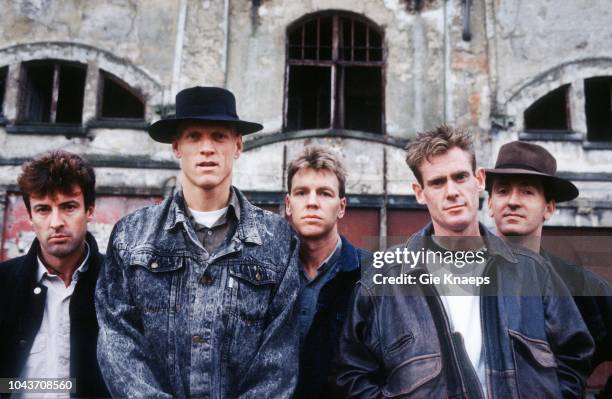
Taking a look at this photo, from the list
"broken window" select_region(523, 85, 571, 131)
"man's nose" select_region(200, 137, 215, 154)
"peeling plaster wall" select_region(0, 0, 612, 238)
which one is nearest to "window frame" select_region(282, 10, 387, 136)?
"peeling plaster wall" select_region(0, 0, 612, 238)

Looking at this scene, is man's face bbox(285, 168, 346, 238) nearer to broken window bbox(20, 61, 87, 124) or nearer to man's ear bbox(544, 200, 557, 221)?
man's ear bbox(544, 200, 557, 221)

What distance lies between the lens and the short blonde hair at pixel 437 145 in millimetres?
2729

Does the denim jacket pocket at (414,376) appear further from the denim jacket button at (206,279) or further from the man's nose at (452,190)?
the denim jacket button at (206,279)

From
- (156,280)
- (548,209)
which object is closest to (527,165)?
(548,209)

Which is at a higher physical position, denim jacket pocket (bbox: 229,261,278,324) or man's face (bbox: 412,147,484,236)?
man's face (bbox: 412,147,484,236)

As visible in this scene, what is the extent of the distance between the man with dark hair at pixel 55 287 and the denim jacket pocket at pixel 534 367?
6.74 ft

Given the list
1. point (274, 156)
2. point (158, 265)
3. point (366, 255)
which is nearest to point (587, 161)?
A: point (274, 156)

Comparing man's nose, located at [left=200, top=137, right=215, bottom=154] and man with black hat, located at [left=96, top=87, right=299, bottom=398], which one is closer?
man with black hat, located at [left=96, top=87, right=299, bottom=398]

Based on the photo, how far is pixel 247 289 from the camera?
2.44 meters

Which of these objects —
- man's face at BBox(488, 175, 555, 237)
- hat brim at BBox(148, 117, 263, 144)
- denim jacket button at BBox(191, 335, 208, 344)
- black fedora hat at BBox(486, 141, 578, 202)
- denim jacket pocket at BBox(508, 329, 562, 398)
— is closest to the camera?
denim jacket pocket at BBox(508, 329, 562, 398)

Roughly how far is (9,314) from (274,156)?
6056 mm

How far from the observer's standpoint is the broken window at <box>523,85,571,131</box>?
30.2 feet

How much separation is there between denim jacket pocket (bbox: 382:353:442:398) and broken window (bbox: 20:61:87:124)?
8.15m

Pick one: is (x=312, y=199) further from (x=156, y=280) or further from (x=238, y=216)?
(x=156, y=280)
